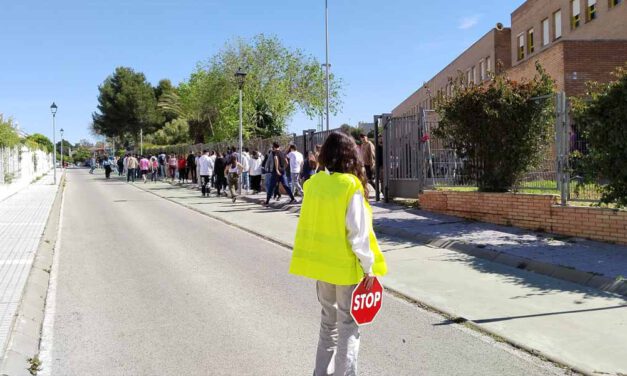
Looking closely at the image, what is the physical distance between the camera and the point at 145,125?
78375mm

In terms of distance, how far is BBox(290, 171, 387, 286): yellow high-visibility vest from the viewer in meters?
3.71

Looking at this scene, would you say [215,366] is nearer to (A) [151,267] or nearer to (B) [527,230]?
(A) [151,267]

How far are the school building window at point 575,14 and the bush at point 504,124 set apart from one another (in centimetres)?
2380

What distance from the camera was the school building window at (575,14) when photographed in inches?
1271

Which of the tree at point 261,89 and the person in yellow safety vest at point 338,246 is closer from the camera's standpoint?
the person in yellow safety vest at point 338,246

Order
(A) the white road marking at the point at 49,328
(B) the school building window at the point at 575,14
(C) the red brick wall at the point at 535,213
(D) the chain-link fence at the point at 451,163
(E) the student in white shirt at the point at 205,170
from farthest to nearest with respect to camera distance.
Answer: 1. (B) the school building window at the point at 575,14
2. (E) the student in white shirt at the point at 205,170
3. (D) the chain-link fence at the point at 451,163
4. (C) the red brick wall at the point at 535,213
5. (A) the white road marking at the point at 49,328

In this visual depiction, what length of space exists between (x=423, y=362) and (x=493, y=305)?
1965mm

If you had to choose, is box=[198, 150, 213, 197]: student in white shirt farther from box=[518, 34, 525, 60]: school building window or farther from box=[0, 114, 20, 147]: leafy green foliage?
box=[518, 34, 525, 60]: school building window

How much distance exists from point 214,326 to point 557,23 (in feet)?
113

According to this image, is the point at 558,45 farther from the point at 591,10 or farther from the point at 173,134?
the point at 173,134

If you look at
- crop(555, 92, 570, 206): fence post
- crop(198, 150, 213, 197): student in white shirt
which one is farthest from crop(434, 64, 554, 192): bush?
crop(198, 150, 213, 197): student in white shirt

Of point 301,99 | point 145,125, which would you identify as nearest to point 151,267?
point 301,99

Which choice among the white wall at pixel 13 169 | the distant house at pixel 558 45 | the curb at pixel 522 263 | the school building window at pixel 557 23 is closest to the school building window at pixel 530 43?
the distant house at pixel 558 45

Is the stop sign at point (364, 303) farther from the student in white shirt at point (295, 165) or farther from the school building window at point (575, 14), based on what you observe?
the school building window at point (575, 14)
